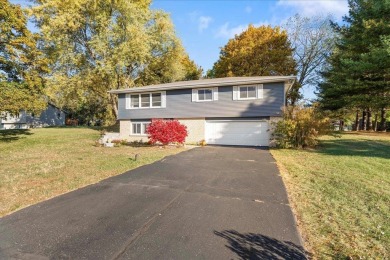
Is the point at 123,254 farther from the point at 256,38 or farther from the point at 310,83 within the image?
the point at 310,83

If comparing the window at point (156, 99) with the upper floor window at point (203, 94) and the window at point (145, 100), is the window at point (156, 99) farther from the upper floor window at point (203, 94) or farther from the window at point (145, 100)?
the upper floor window at point (203, 94)

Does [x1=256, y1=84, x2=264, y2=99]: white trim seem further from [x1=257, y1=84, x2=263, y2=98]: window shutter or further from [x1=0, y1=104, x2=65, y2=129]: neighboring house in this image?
[x1=0, y1=104, x2=65, y2=129]: neighboring house

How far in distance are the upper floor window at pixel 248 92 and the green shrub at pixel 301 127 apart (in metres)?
2.70

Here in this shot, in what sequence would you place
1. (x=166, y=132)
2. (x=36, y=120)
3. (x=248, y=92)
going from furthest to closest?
(x=36, y=120), (x=248, y=92), (x=166, y=132)

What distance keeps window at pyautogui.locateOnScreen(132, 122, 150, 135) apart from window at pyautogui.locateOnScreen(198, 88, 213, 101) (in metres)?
5.43

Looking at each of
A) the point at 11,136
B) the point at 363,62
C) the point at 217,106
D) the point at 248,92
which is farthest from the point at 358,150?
the point at 11,136

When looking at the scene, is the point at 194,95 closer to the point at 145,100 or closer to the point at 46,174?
the point at 145,100

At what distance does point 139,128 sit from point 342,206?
60.1ft

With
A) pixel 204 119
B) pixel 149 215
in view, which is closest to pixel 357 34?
pixel 204 119

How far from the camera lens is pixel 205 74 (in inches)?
1811

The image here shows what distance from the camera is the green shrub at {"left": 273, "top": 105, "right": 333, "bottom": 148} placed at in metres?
14.2

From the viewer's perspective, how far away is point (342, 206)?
5.34 metres

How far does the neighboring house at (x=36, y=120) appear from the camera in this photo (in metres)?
38.5

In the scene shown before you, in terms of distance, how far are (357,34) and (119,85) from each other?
24.7m
